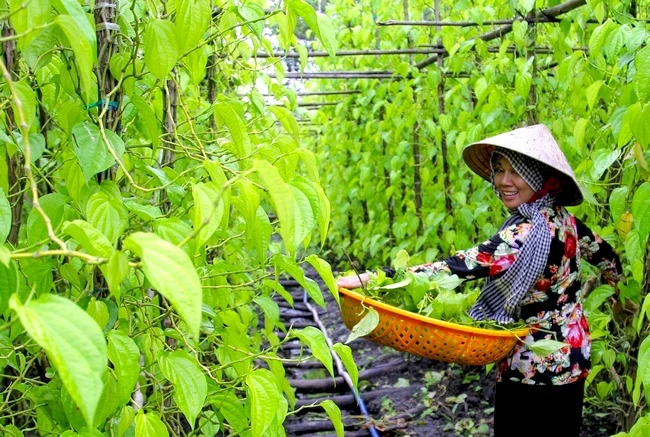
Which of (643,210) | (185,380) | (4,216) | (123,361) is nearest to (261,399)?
(185,380)

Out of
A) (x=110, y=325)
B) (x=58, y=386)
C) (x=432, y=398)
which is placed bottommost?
(x=432, y=398)

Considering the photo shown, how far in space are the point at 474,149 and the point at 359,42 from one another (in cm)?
366

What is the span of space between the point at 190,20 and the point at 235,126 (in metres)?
0.25

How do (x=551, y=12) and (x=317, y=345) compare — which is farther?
(x=551, y=12)

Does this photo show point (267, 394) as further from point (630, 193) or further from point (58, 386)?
point (630, 193)

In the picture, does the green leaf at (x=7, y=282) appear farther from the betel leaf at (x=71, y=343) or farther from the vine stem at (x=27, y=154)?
the betel leaf at (x=71, y=343)

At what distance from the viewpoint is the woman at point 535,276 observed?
210 cm

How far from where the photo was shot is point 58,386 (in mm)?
1294

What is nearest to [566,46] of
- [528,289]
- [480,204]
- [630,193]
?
[480,204]

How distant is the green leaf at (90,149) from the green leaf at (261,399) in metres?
0.44

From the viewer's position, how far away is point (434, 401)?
3.69 metres

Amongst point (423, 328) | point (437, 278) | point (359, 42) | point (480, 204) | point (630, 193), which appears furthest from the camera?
point (359, 42)

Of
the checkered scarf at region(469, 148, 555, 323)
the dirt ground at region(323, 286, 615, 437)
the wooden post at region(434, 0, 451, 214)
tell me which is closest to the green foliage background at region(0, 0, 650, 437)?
the checkered scarf at region(469, 148, 555, 323)

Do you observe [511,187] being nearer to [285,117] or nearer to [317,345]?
[285,117]
